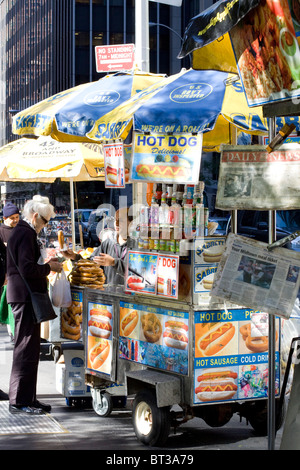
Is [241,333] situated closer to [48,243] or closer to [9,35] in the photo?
[48,243]

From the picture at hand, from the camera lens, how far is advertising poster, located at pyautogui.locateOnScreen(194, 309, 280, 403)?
6195 mm

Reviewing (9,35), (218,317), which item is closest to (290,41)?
(218,317)

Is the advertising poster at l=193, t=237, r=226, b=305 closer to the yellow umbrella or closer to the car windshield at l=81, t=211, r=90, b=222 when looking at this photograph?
the yellow umbrella

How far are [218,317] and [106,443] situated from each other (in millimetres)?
1432

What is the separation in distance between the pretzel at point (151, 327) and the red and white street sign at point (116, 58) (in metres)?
4.60

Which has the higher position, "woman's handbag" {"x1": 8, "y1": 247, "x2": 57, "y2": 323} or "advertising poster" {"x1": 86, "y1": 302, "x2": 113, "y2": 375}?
"woman's handbag" {"x1": 8, "y1": 247, "x2": 57, "y2": 323}

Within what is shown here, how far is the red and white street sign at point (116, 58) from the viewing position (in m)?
10.2

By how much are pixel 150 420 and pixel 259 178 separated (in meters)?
2.58

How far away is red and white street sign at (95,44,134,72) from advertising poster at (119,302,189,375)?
14.1ft

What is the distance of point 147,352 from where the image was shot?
264 inches

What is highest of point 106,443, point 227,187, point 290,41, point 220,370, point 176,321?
point 290,41

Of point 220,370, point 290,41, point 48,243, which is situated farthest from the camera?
point 48,243

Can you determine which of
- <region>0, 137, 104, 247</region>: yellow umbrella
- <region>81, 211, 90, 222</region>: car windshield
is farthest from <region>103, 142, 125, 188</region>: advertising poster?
<region>81, 211, 90, 222</region>: car windshield

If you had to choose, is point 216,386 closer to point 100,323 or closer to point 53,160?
point 100,323
